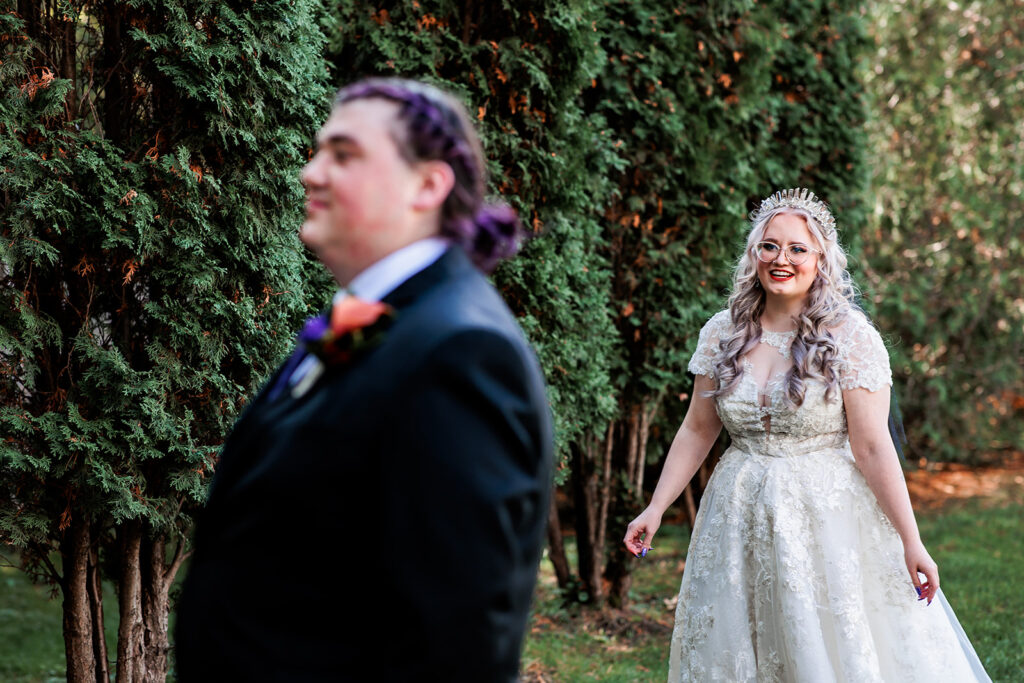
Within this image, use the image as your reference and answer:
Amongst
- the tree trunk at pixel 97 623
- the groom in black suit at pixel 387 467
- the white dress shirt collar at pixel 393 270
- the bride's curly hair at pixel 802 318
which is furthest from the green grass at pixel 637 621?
the white dress shirt collar at pixel 393 270

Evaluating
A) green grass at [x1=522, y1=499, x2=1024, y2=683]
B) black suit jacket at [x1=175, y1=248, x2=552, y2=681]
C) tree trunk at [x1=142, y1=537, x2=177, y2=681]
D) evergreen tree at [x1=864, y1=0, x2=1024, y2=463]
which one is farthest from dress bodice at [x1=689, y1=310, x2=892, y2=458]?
evergreen tree at [x1=864, y1=0, x2=1024, y2=463]

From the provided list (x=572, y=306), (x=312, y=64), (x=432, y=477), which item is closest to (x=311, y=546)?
(x=432, y=477)

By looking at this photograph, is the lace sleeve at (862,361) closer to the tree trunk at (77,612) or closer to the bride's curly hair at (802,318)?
the bride's curly hair at (802,318)

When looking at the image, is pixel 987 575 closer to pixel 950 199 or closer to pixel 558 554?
pixel 558 554

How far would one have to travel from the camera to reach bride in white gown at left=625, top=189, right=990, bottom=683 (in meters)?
3.60

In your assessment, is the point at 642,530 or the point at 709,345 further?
the point at 709,345

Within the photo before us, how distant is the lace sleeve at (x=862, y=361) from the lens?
3701mm

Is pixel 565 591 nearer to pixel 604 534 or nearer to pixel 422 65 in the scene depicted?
pixel 604 534

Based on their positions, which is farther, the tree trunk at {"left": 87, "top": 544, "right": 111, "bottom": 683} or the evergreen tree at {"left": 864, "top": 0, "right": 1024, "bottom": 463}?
the evergreen tree at {"left": 864, "top": 0, "right": 1024, "bottom": 463}

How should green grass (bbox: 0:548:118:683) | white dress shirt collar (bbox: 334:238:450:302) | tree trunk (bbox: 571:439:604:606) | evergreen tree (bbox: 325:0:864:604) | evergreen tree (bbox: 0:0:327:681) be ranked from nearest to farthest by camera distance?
white dress shirt collar (bbox: 334:238:450:302) < evergreen tree (bbox: 0:0:327:681) < evergreen tree (bbox: 325:0:864:604) < green grass (bbox: 0:548:118:683) < tree trunk (bbox: 571:439:604:606)

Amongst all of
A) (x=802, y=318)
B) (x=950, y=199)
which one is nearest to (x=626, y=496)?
(x=802, y=318)

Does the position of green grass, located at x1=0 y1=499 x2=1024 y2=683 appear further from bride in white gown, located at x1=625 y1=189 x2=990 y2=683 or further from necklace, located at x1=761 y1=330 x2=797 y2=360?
necklace, located at x1=761 y1=330 x2=797 y2=360

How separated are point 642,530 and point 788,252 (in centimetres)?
126

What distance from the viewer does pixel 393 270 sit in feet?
4.98
